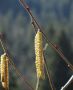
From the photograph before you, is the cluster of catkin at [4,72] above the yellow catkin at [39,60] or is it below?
above

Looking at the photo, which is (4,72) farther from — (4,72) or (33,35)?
(33,35)

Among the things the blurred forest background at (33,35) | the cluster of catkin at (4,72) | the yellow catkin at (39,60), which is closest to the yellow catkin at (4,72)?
the cluster of catkin at (4,72)

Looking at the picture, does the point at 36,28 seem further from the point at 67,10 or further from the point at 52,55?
the point at 67,10

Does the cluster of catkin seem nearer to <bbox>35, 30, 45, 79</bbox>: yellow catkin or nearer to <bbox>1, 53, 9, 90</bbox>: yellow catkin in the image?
<bbox>1, 53, 9, 90</bbox>: yellow catkin

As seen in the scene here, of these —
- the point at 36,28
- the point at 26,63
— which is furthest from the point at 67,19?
the point at 36,28

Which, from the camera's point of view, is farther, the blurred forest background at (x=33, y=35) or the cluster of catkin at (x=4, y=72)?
the blurred forest background at (x=33, y=35)

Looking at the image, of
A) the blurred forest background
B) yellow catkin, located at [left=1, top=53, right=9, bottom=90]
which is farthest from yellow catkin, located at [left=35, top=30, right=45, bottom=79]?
the blurred forest background

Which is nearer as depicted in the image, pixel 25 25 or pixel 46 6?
pixel 25 25

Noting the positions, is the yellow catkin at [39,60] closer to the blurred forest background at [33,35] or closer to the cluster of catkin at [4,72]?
the cluster of catkin at [4,72]

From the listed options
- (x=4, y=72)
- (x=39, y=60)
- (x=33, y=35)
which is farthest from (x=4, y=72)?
(x=33, y=35)
